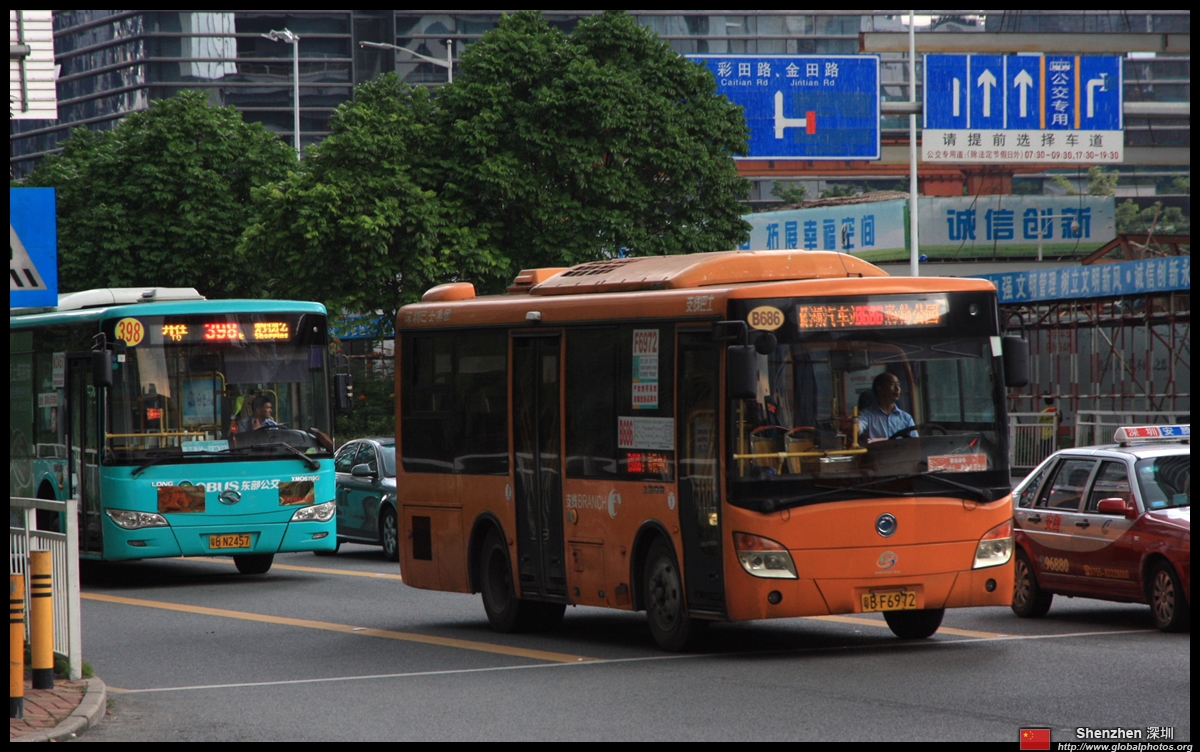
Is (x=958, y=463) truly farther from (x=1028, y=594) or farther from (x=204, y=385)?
(x=204, y=385)

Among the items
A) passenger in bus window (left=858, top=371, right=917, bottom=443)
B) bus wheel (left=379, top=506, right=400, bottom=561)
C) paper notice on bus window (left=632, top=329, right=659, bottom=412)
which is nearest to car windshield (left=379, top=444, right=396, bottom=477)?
bus wheel (left=379, top=506, right=400, bottom=561)

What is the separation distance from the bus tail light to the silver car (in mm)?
10797

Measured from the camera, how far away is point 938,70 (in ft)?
105

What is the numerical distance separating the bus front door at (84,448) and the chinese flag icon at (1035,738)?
495 inches

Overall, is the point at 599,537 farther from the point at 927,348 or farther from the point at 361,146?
the point at 361,146

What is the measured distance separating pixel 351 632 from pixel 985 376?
559 cm

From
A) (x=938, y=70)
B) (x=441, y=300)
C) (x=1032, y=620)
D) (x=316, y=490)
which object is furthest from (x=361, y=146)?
(x=1032, y=620)

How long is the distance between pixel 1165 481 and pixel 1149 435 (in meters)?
0.72

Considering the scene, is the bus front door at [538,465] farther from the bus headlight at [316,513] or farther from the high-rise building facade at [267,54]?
the high-rise building facade at [267,54]

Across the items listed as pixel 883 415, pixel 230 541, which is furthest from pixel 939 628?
pixel 230 541

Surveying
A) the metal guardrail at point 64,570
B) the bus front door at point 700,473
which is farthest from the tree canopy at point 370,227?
the metal guardrail at point 64,570

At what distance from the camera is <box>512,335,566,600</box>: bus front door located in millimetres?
13359

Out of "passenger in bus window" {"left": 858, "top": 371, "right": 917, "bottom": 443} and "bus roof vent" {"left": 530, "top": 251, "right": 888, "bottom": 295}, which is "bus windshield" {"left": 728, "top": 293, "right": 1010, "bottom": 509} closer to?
"passenger in bus window" {"left": 858, "top": 371, "right": 917, "bottom": 443}

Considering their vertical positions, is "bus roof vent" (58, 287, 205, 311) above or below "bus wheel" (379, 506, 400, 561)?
above
